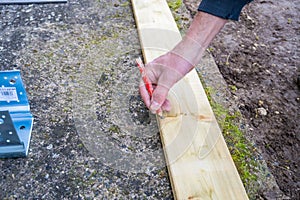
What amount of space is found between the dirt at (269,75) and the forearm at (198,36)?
1.87ft

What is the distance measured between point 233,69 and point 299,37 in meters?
0.77

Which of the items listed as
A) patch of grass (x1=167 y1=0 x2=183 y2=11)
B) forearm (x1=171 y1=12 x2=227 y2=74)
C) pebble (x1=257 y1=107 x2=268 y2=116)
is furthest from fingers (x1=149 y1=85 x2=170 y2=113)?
patch of grass (x1=167 y1=0 x2=183 y2=11)

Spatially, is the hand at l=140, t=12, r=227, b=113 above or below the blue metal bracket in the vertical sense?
above

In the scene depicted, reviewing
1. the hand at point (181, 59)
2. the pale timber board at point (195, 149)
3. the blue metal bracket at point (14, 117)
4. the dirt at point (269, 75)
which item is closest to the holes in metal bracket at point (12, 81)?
the blue metal bracket at point (14, 117)

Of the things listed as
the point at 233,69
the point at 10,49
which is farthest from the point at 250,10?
Result: the point at 10,49

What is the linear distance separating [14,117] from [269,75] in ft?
5.40

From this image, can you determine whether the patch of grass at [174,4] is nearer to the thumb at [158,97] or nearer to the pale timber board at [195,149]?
the pale timber board at [195,149]

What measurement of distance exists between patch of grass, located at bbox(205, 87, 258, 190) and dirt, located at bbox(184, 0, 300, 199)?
0.23 feet

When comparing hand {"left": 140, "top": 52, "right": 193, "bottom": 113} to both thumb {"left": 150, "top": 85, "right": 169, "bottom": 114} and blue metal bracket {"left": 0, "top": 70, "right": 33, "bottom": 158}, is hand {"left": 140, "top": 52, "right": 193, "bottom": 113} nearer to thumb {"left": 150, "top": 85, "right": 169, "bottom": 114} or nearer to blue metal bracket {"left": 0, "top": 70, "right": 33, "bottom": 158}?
thumb {"left": 150, "top": 85, "right": 169, "bottom": 114}

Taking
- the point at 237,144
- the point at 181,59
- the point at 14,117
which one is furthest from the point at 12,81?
the point at 237,144

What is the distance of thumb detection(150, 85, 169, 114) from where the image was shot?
1.51m

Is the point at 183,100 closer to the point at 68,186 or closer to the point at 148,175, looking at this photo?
the point at 148,175

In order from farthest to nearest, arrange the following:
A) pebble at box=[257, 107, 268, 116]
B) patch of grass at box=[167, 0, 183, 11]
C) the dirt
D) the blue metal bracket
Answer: patch of grass at box=[167, 0, 183, 11]
pebble at box=[257, 107, 268, 116]
the dirt
the blue metal bracket

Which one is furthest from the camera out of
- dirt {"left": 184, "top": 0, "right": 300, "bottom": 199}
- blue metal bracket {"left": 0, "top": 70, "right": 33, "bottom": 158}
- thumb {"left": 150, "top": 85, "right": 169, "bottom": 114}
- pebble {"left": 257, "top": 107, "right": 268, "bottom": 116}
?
pebble {"left": 257, "top": 107, "right": 268, "bottom": 116}
